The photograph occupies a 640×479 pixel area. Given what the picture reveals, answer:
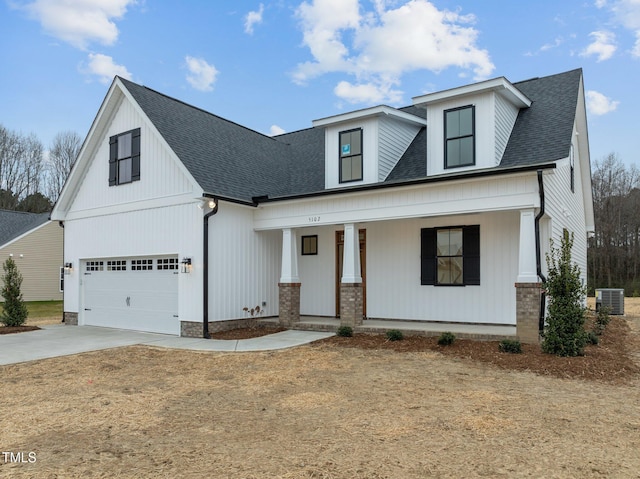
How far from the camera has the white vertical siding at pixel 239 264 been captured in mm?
12320

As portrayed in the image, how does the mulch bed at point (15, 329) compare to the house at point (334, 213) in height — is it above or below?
below

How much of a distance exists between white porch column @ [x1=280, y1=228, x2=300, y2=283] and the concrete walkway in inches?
60.1

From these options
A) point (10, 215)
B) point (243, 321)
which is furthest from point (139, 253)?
point (10, 215)

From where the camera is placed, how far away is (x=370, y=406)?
594 cm

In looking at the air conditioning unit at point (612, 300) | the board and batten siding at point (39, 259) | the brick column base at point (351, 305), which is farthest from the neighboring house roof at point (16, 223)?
the air conditioning unit at point (612, 300)

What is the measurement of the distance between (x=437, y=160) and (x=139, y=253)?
8.76 m

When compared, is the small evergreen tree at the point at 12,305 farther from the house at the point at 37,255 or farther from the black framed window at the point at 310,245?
the house at the point at 37,255

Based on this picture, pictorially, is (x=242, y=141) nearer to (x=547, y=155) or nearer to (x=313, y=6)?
(x=313, y=6)

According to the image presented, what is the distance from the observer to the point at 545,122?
12000mm

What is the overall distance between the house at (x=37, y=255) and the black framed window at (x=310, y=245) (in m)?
20.1

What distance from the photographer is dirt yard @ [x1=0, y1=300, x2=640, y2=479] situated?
4121 millimetres

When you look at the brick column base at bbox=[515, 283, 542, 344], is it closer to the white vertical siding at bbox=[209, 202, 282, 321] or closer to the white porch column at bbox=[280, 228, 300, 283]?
the white porch column at bbox=[280, 228, 300, 283]

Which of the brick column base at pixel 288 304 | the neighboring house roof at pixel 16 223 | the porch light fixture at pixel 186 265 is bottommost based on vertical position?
the brick column base at pixel 288 304

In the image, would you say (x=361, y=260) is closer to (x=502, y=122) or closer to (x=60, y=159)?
(x=502, y=122)
